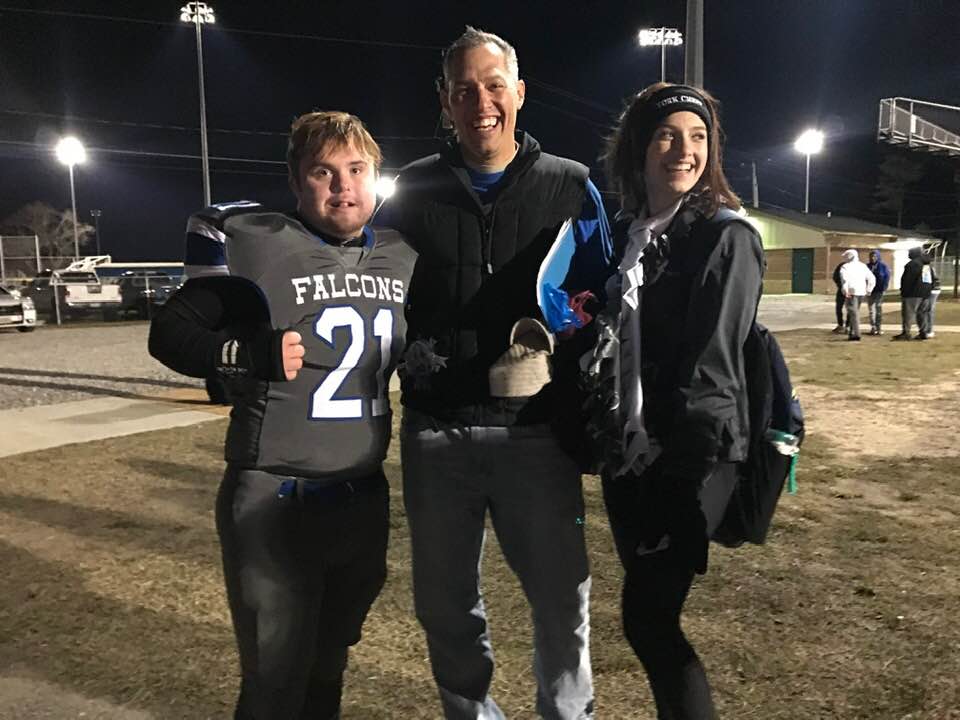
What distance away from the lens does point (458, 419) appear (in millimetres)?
2346

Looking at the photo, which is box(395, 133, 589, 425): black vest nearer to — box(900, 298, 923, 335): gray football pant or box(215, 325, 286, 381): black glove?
box(215, 325, 286, 381): black glove

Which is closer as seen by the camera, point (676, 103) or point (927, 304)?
point (676, 103)

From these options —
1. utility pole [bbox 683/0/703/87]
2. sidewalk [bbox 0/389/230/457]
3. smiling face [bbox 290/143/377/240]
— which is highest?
utility pole [bbox 683/0/703/87]

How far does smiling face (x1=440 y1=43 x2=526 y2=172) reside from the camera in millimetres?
2291

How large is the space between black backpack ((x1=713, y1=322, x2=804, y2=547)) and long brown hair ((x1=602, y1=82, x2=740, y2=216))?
0.40 m

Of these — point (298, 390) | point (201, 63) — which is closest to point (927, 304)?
point (298, 390)

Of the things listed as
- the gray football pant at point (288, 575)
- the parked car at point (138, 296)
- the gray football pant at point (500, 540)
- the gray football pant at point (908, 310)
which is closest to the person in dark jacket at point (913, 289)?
the gray football pant at point (908, 310)

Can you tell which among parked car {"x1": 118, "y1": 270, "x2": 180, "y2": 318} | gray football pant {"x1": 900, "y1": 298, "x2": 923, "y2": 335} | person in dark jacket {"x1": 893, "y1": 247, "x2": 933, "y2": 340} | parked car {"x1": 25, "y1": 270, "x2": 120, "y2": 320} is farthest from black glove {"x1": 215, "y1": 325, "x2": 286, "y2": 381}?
parked car {"x1": 25, "y1": 270, "x2": 120, "y2": 320}

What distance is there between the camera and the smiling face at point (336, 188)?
214 centimetres

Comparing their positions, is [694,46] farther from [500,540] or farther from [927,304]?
[927,304]

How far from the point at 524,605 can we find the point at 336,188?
235 centimetres

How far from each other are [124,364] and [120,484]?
836 cm

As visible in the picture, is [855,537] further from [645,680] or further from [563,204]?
[563,204]

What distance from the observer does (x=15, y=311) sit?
20.7 metres
